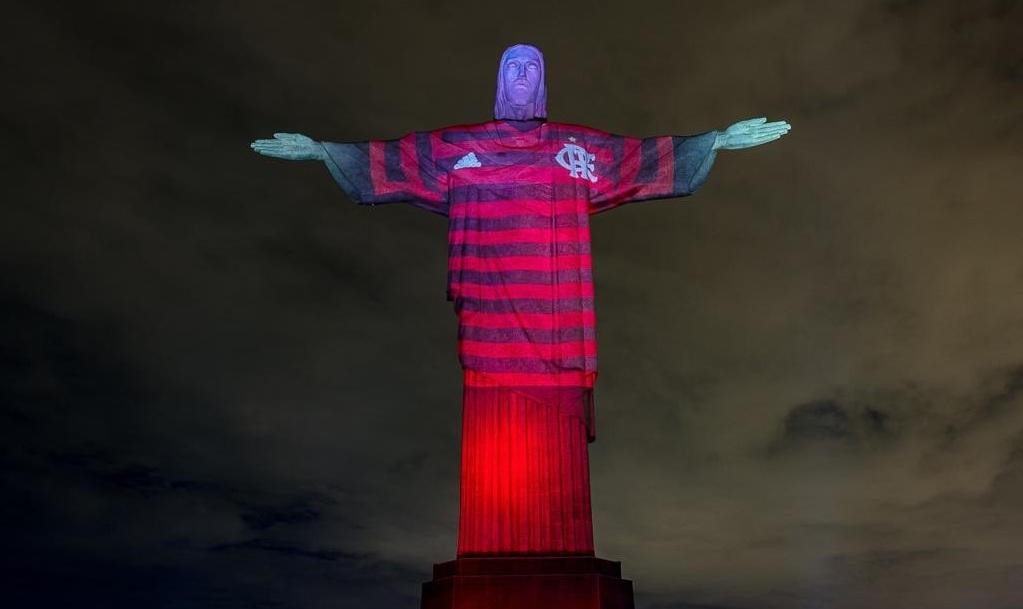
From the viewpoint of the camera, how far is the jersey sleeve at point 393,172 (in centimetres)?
1043

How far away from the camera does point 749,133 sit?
34.0 ft

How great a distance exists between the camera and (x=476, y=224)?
10.1m

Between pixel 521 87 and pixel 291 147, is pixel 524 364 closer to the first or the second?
pixel 521 87

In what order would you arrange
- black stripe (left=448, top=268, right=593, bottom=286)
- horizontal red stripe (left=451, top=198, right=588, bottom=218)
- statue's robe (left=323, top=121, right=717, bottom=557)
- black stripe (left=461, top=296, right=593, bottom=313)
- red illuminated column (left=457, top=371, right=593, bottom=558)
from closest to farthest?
red illuminated column (left=457, top=371, right=593, bottom=558), statue's robe (left=323, top=121, right=717, bottom=557), black stripe (left=461, top=296, right=593, bottom=313), black stripe (left=448, top=268, right=593, bottom=286), horizontal red stripe (left=451, top=198, right=588, bottom=218)

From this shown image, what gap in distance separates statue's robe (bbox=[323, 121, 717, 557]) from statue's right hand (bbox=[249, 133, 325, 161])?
0.60 feet

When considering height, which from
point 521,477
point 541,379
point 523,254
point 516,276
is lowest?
point 521,477

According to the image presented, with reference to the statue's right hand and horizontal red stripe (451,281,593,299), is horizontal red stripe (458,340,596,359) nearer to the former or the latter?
horizontal red stripe (451,281,593,299)

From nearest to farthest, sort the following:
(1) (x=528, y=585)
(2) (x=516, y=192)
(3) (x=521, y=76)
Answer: (1) (x=528, y=585)
(2) (x=516, y=192)
(3) (x=521, y=76)

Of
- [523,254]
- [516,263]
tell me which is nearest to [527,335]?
[516,263]

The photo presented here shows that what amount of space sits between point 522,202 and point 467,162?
815 millimetres

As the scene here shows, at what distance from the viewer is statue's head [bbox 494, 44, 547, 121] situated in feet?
34.5

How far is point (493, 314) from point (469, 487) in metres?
1.87

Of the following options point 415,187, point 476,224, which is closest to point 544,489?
point 476,224

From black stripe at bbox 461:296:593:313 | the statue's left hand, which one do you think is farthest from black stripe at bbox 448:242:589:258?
the statue's left hand
